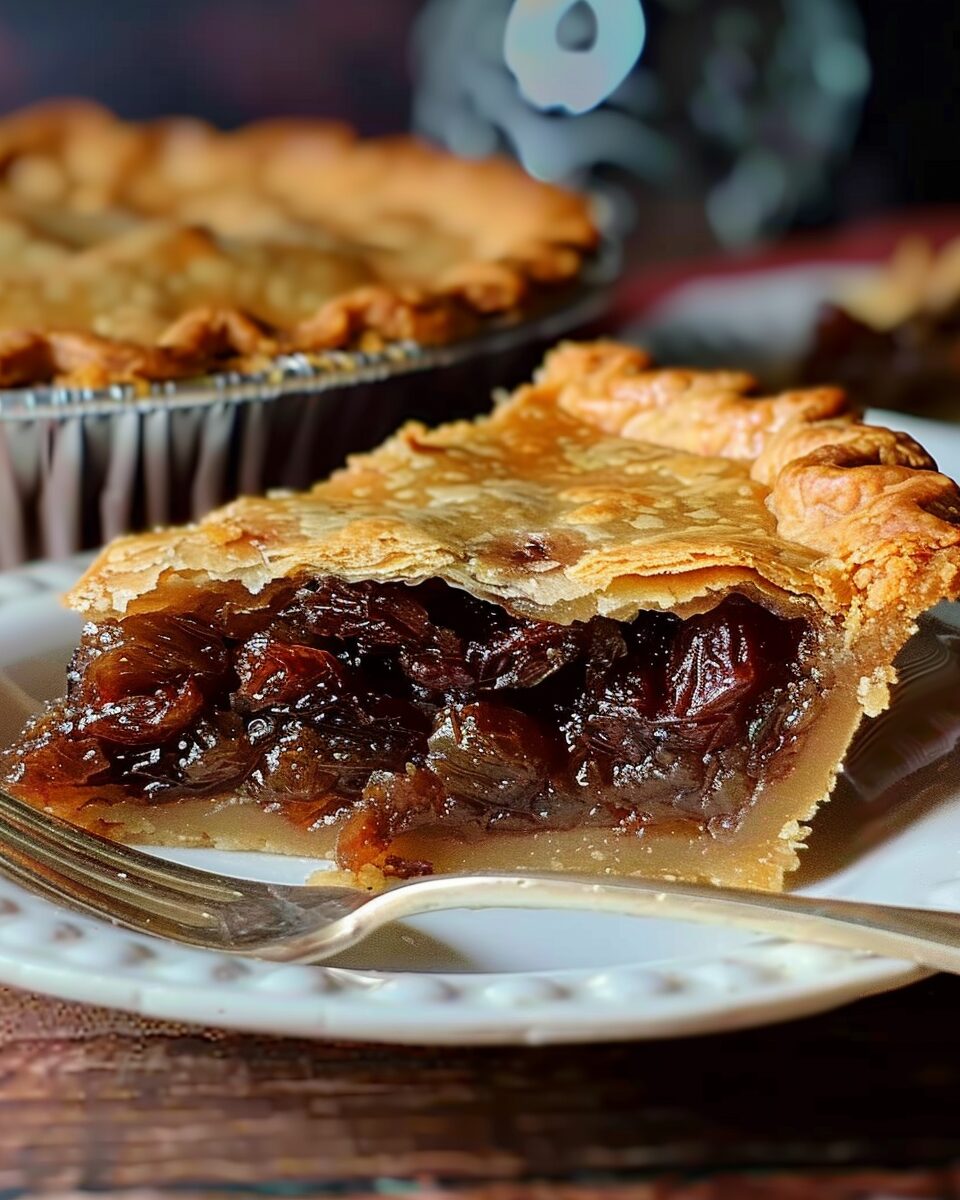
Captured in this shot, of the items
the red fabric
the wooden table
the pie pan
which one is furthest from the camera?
the red fabric

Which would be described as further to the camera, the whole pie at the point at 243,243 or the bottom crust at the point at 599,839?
the whole pie at the point at 243,243

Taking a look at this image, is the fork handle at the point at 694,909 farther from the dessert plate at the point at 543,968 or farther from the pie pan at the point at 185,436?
the pie pan at the point at 185,436

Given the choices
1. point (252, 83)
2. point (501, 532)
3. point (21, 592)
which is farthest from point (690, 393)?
point (252, 83)

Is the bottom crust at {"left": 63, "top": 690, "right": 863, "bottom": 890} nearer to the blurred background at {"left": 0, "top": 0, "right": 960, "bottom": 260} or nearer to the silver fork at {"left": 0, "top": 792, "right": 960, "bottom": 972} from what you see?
the silver fork at {"left": 0, "top": 792, "right": 960, "bottom": 972}

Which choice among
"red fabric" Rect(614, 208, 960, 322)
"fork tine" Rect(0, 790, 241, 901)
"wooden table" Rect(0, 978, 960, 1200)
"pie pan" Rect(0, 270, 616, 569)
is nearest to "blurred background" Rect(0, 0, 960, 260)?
"red fabric" Rect(614, 208, 960, 322)

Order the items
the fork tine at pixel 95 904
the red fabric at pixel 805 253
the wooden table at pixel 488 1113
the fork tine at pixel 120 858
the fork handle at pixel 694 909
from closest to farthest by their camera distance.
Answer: the wooden table at pixel 488 1113 < the fork handle at pixel 694 909 < the fork tine at pixel 95 904 < the fork tine at pixel 120 858 < the red fabric at pixel 805 253

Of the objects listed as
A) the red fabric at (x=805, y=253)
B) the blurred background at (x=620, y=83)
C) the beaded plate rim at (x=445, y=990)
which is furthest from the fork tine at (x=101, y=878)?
the blurred background at (x=620, y=83)

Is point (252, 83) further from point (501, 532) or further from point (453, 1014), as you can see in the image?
point (453, 1014)
